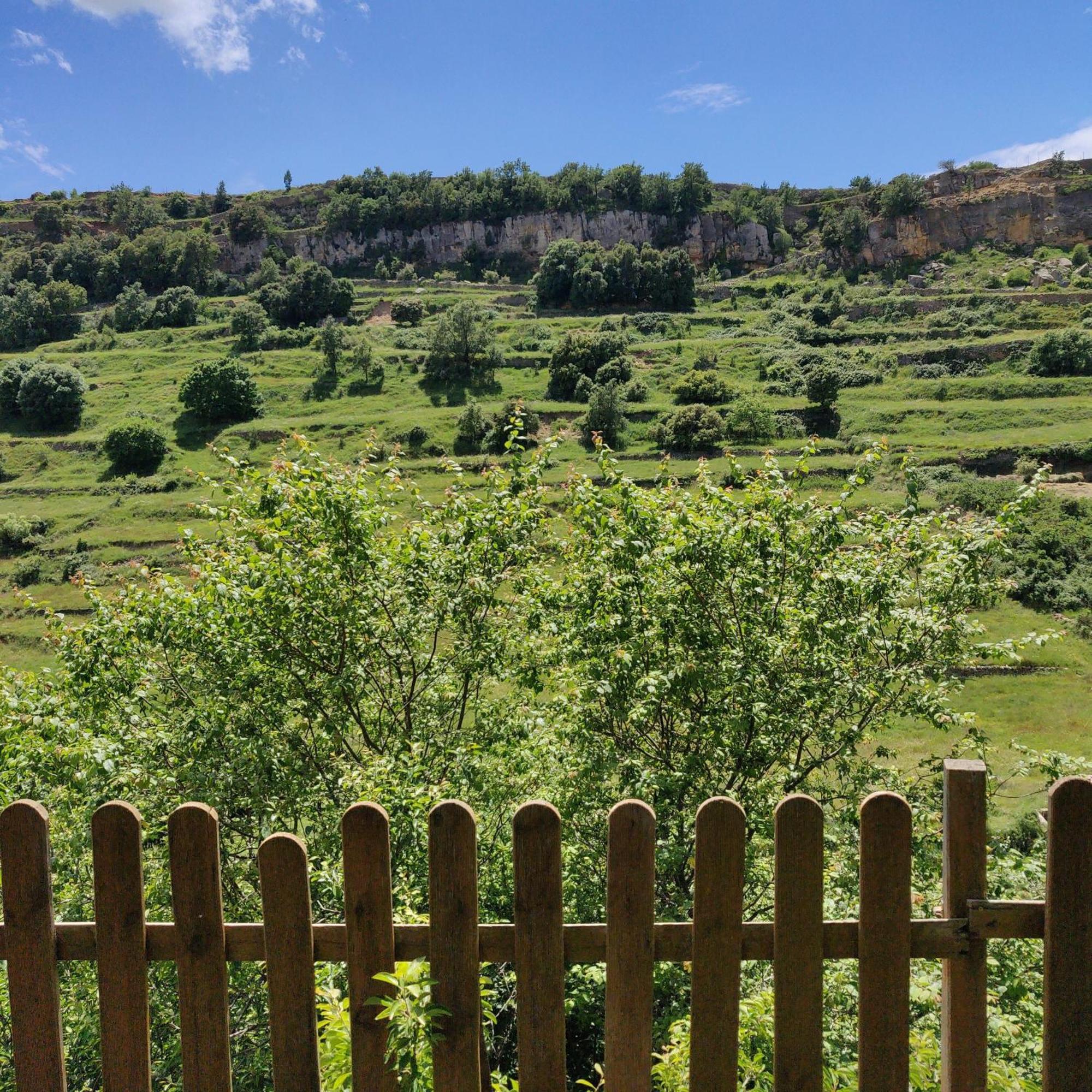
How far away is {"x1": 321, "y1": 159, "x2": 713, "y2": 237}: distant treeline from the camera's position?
458ft

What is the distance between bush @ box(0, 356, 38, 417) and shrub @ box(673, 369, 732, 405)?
59.2m

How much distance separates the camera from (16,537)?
49.7 meters

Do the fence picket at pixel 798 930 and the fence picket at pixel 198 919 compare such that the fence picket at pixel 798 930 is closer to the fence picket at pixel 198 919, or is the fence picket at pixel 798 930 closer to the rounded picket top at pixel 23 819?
the fence picket at pixel 198 919

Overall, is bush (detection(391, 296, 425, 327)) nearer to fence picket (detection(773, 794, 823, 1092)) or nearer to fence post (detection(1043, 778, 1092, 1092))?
fence picket (detection(773, 794, 823, 1092))

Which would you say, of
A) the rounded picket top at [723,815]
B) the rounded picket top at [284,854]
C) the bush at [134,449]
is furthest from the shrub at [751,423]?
the rounded picket top at [284,854]

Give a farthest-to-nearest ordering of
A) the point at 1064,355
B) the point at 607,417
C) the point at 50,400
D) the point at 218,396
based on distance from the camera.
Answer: the point at 50,400, the point at 218,396, the point at 1064,355, the point at 607,417

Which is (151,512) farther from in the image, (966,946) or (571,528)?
(966,946)

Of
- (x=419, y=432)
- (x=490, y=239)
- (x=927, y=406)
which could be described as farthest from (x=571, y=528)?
(x=490, y=239)

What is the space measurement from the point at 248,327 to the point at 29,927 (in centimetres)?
9696

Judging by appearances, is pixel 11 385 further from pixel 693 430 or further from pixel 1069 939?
pixel 1069 939

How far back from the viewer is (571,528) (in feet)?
32.1

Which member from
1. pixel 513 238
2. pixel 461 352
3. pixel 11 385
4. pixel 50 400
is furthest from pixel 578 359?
pixel 513 238

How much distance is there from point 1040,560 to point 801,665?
3678cm

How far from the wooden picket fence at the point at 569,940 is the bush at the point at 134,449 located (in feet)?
220
